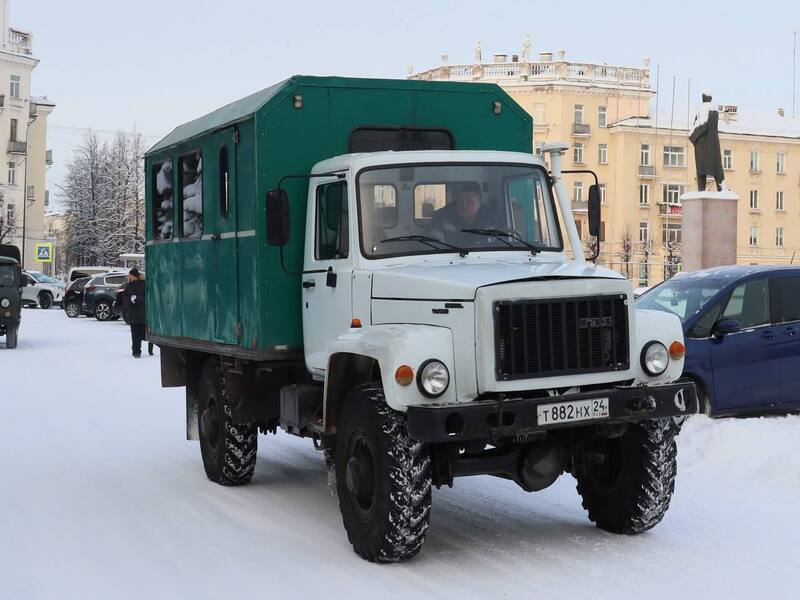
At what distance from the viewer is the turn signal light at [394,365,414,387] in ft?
22.9

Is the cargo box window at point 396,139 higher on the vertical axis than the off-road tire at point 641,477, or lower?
higher

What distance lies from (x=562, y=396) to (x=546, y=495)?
2648mm

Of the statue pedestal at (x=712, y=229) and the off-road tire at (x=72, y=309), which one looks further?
the off-road tire at (x=72, y=309)

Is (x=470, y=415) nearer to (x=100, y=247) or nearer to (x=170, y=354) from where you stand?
(x=170, y=354)

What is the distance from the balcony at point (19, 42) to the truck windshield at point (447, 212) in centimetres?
8718

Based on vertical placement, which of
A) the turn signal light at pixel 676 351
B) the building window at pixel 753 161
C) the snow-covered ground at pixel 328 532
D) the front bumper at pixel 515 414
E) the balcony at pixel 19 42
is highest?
the balcony at pixel 19 42

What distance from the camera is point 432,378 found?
7012 millimetres

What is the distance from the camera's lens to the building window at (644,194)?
3543 inches

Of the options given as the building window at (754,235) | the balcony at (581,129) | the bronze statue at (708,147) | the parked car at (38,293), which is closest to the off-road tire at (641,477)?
the bronze statue at (708,147)

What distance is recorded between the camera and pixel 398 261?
801 cm

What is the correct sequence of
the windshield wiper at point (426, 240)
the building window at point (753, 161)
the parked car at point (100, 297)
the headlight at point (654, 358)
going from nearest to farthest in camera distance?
1. the headlight at point (654, 358)
2. the windshield wiper at point (426, 240)
3. the parked car at point (100, 297)
4. the building window at point (753, 161)

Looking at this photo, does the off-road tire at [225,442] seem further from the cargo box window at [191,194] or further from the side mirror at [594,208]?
the side mirror at [594,208]

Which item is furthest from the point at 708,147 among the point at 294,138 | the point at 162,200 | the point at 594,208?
the point at 294,138

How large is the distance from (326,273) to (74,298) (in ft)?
133
